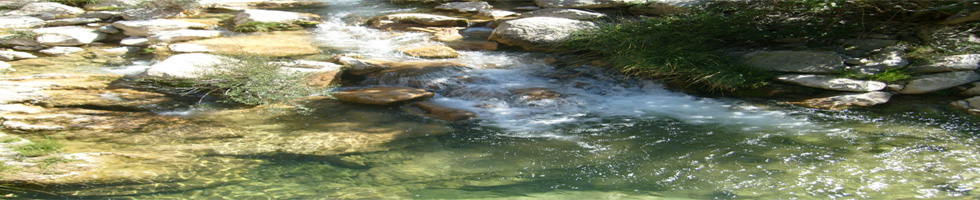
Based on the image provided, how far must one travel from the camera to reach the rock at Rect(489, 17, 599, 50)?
21.3 feet

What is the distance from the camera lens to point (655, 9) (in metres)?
7.75

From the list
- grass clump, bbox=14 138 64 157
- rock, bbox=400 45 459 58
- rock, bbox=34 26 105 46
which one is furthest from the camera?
rock, bbox=34 26 105 46

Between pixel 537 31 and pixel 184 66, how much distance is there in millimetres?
3272

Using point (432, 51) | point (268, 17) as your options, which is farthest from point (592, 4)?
point (268, 17)

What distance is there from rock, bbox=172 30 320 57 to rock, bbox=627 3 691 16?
3.80 metres

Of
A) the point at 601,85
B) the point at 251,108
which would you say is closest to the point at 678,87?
the point at 601,85

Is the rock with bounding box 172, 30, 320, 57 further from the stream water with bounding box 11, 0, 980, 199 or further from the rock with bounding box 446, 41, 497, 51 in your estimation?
the stream water with bounding box 11, 0, 980, 199

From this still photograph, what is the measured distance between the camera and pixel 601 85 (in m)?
5.28

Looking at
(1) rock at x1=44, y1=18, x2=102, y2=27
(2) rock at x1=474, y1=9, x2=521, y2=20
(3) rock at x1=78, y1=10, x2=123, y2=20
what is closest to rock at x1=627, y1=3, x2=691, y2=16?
(2) rock at x1=474, y1=9, x2=521, y2=20

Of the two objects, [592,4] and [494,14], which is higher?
[592,4]

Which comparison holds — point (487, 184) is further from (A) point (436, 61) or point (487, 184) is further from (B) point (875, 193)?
(A) point (436, 61)

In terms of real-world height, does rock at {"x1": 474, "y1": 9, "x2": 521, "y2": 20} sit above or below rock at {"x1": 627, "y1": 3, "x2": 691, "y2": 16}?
below

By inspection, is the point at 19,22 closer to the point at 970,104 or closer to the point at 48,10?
the point at 48,10

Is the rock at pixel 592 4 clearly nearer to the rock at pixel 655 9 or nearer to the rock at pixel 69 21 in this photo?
the rock at pixel 655 9
